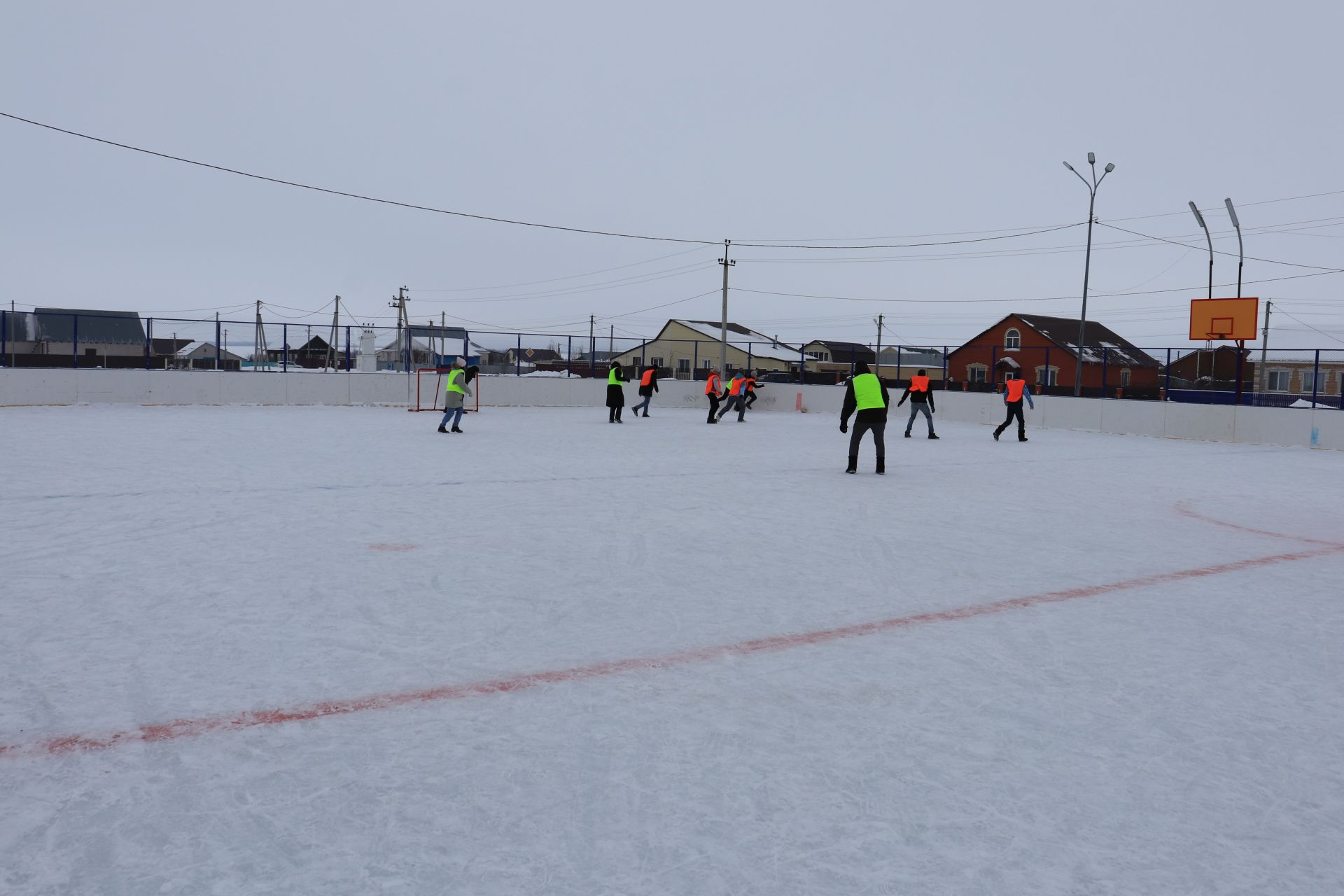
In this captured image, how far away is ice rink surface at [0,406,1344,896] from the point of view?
2.96m

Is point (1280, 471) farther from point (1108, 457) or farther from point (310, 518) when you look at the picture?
point (310, 518)

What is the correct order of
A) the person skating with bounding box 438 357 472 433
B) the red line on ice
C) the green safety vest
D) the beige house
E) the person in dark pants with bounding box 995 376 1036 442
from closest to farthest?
the red line on ice → the green safety vest → the person skating with bounding box 438 357 472 433 → the person in dark pants with bounding box 995 376 1036 442 → the beige house

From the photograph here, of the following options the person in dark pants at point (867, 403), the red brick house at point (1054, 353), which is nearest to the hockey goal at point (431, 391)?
the person in dark pants at point (867, 403)

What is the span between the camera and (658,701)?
4289 mm

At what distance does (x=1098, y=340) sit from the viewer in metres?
70.1

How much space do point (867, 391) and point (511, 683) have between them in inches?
365

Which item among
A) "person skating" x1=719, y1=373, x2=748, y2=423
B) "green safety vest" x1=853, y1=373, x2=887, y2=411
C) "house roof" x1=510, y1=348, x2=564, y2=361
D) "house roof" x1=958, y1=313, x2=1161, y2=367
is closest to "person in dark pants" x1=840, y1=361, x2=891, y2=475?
"green safety vest" x1=853, y1=373, x2=887, y2=411

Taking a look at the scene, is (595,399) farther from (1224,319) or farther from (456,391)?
(1224,319)

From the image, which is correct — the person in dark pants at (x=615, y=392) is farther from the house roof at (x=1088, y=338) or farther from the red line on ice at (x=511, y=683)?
the house roof at (x=1088, y=338)

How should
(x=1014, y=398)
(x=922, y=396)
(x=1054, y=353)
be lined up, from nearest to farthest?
(x=1014, y=398), (x=922, y=396), (x=1054, y=353)

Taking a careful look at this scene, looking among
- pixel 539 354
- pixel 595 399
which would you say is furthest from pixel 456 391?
pixel 595 399

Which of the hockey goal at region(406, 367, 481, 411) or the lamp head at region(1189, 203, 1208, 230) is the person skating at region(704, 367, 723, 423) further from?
the lamp head at region(1189, 203, 1208, 230)

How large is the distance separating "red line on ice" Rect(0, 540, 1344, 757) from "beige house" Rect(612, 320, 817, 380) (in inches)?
1318

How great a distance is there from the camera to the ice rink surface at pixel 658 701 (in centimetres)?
296
